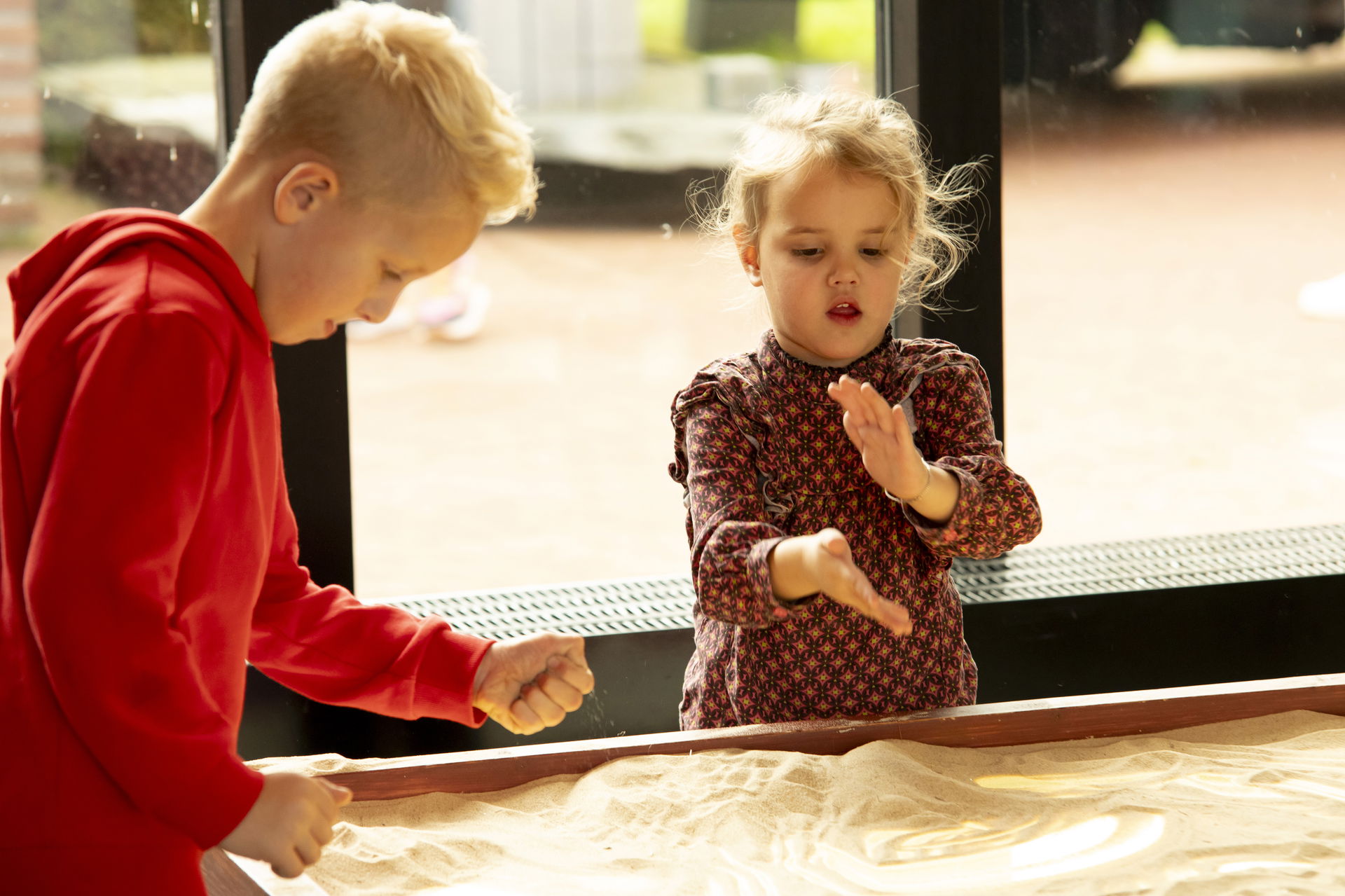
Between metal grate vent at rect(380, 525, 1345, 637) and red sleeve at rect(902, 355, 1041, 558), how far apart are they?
2.78ft

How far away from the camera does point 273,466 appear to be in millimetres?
1112

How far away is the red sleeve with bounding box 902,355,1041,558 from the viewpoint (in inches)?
58.8

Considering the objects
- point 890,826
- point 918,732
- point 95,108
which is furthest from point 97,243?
point 95,108

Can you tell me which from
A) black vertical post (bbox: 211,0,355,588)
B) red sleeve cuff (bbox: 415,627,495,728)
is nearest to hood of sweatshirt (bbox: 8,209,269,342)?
red sleeve cuff (bbox: 415,627,495,728)

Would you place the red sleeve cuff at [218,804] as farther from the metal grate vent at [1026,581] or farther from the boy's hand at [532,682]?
the metal grate vent at [1026,581]

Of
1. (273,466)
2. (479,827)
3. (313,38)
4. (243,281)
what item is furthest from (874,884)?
(313,38)

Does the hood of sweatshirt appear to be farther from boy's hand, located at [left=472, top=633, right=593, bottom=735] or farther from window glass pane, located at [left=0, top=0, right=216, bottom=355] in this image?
window glass pane, located at [left=0, top=0, right=216, bottom=355]

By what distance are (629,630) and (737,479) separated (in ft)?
2.74

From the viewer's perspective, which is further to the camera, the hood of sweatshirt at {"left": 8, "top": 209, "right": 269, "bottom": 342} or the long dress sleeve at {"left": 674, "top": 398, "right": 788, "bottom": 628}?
the long dress sleeve at {"left": 674, "top": 398, "right": 788, "bottom": 628}

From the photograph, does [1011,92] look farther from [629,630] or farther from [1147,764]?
[1147,764]

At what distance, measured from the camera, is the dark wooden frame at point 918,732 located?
1.54 metres

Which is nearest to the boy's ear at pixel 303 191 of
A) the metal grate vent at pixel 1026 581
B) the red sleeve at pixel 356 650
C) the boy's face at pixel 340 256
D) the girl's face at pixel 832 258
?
the boy's face at pixel 340 256

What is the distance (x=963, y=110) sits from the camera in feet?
7.95

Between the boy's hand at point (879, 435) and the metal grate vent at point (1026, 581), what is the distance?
3.20 ft
